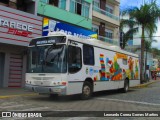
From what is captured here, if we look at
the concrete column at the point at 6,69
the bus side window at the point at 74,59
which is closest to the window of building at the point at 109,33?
the concrete column at the point at 6,69

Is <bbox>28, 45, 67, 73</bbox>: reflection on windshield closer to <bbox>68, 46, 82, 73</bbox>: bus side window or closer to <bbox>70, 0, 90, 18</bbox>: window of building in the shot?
<bbox>68, 46, 82, 73</bbox>: bus side window

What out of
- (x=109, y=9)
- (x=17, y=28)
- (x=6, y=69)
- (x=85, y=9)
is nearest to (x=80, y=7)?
(x=85, y=9)

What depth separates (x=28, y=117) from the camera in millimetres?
9820

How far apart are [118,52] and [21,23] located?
6936 millimetres

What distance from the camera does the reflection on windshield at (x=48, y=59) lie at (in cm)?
1432

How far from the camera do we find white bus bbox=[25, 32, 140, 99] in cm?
1431

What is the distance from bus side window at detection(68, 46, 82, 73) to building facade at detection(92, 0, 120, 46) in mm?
19459

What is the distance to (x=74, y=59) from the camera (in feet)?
49.0

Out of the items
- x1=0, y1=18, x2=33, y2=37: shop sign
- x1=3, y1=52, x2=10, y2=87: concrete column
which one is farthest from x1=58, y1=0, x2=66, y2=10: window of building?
x1=3, y1=52, x2=10, y2=87: concrete column

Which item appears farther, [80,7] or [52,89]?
[80,7]

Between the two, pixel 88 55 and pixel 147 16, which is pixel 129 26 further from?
pixel 88 55

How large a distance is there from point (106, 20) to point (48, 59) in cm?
2373

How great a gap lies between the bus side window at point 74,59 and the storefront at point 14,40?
251 inches

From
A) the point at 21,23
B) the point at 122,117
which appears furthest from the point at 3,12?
the point at 122,117
